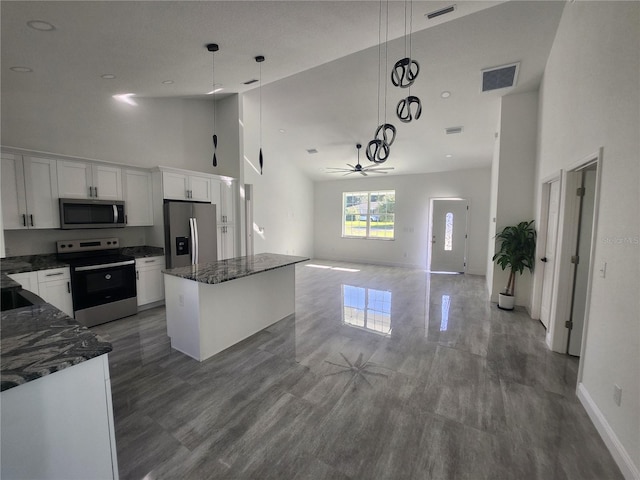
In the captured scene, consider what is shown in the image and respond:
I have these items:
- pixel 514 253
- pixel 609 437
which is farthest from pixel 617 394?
pixel 514 253

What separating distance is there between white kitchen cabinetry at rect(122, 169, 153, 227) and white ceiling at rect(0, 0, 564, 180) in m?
1.17

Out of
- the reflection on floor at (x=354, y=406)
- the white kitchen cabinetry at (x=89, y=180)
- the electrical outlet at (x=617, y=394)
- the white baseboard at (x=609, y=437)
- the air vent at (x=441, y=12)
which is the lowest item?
the reflection on floor at (x=354, y=406)

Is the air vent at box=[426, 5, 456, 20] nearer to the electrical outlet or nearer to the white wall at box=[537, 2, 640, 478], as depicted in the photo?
the white wall at box=[537, 2, 640, 478]

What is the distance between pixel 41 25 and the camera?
2449 millimetres

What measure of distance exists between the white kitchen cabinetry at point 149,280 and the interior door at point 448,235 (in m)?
6.53

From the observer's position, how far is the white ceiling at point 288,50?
2586 millimetres

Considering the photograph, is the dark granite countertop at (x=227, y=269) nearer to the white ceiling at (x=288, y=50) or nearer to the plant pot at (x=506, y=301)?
the white ceiling at (x=288, y=50)

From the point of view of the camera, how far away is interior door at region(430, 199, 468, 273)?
7395 millimetres

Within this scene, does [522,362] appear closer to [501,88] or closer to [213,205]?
[501,88]

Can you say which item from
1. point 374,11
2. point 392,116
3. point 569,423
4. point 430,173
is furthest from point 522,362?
point 430,173

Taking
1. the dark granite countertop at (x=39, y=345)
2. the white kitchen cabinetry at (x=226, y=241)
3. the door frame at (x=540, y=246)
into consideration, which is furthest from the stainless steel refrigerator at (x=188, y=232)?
the door frame at (x=540, y=246)

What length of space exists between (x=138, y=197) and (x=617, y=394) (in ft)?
18.2

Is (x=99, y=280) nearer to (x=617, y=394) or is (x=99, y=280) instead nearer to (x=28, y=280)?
(x=28, y=280)

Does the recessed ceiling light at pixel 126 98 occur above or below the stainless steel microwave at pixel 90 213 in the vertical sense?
above
